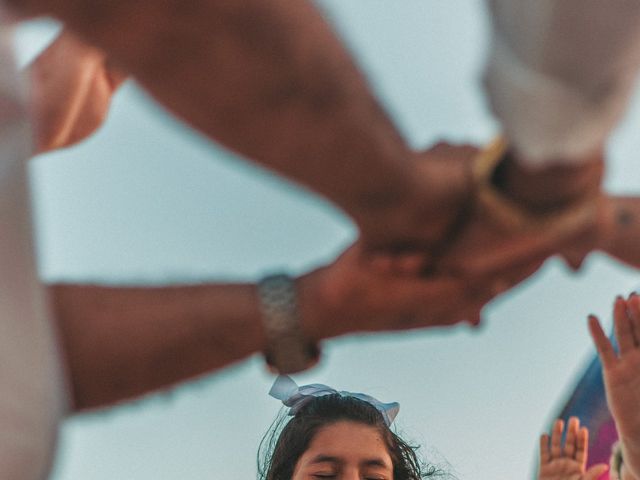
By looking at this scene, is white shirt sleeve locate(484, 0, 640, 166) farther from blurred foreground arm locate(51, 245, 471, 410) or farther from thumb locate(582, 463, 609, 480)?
thumb locate(582, 463, 609, 480)

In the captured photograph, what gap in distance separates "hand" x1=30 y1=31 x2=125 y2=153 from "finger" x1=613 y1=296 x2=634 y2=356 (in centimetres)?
83

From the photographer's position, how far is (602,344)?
1.50m

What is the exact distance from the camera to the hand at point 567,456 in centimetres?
182

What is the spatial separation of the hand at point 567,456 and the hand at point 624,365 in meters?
0.22

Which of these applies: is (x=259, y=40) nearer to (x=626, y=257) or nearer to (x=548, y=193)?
(x=548, y=193)

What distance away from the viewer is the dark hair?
1.69 m

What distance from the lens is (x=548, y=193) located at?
0.97 metres

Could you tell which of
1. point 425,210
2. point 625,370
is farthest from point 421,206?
point 625,370

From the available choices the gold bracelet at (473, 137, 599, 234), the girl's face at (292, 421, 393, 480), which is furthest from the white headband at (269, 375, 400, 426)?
the gold bracelet at (473, 137, 599, 234)

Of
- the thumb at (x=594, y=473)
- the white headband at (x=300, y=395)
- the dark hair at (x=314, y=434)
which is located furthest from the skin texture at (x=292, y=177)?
the thumb at (x=594, y=473)

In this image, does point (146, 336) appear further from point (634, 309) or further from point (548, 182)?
point (634, 309)

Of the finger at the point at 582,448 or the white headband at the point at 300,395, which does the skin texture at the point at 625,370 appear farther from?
the white headband at the point at 300,395

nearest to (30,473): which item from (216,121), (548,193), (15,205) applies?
(15,205)

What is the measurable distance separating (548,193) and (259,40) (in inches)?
13.5
